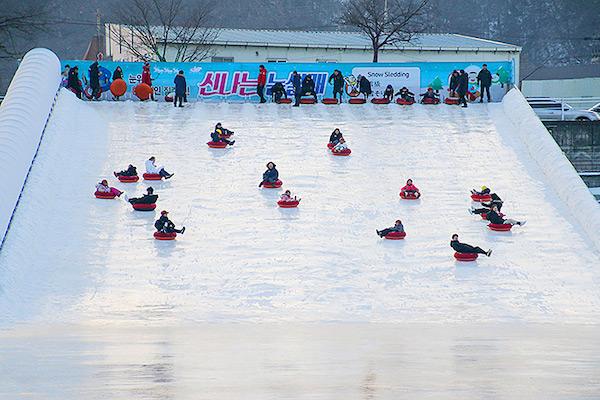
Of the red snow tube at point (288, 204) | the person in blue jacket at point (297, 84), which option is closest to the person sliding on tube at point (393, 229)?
the red snow tube at point (288, 204)

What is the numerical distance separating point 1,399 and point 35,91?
16.7 metres

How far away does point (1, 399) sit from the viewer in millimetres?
12398

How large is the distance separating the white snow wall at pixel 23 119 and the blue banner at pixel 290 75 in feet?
9.46

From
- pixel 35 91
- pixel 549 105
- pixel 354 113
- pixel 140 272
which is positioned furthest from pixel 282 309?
pixel 549 105

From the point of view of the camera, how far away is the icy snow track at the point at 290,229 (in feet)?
65.6

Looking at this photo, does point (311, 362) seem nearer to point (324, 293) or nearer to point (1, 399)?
point (1, 399)

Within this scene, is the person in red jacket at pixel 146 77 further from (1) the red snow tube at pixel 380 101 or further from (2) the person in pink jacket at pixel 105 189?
(2) the person in pink jacket at pixel 105 189

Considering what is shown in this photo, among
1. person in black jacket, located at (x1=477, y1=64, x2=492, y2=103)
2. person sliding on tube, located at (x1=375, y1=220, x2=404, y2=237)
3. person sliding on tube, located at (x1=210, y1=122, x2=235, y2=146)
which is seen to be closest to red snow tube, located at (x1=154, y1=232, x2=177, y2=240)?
person sliding on tube, located at (x1=375, y1=220, x2=404, y2=237)

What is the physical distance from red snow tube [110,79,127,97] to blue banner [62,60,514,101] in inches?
10.4

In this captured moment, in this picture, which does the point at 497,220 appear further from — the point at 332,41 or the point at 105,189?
the point at 332,41

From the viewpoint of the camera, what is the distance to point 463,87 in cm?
3259

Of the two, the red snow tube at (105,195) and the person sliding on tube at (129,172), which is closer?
the red snow tube at (105,195)

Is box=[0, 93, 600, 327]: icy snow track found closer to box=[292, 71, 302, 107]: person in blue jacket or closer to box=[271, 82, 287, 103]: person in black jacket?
box=[292, 71, 302, 107]: person in blue jacket

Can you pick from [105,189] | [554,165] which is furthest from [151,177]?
[554,165]
